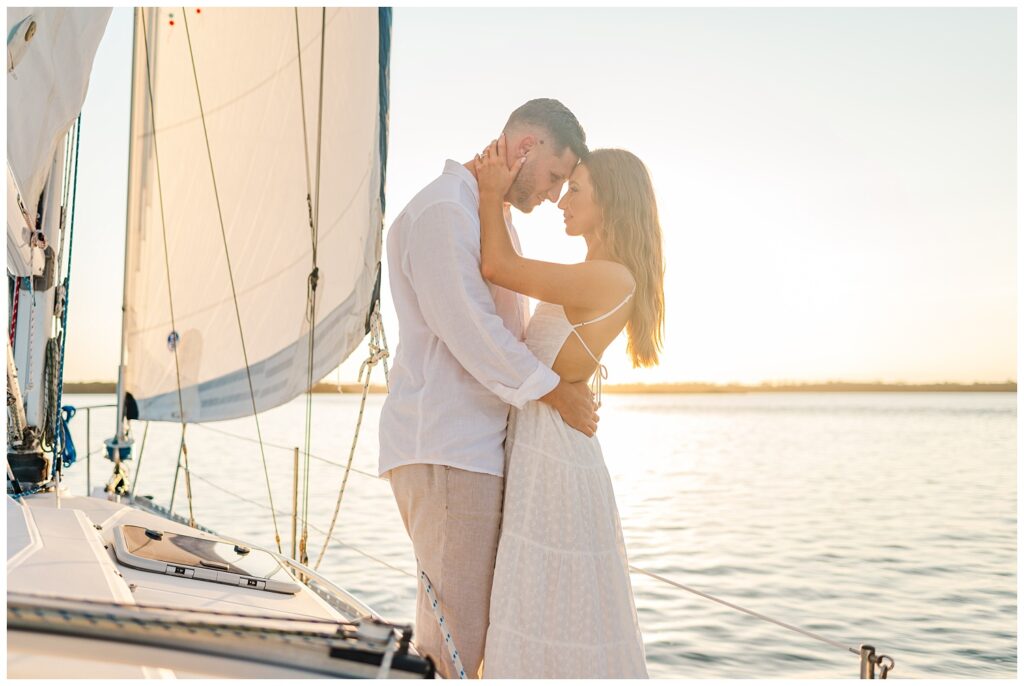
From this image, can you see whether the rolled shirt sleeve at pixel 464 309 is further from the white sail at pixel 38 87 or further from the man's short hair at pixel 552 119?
the white sail at pixel 38 87

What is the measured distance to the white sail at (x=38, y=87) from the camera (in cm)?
213

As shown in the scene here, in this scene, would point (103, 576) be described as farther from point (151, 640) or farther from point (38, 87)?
point (38, 87)

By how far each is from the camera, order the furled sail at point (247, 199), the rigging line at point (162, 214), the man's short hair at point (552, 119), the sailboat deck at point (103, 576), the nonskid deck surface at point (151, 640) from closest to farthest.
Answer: the nonskid deck surface at point (151, 640) → the sailboat deck at point (103, 576) → the man's short hair at point (552, 119) → the furled sail at point (247, 199) → the rigging line at point (162, 214)

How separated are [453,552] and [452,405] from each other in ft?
1.16

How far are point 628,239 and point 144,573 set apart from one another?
5.49 ft

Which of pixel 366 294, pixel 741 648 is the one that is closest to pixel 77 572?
pixel 366 294

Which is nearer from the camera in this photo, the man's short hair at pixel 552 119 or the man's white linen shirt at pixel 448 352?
the man's white linen shirt at pixel 448 352

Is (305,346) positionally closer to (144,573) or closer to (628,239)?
(144,573)

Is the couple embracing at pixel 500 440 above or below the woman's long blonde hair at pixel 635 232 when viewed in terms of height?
below

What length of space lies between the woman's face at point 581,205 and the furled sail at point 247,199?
2290 mm

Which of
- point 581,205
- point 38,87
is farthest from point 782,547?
point 38,87

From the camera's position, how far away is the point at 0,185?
84.9 inches

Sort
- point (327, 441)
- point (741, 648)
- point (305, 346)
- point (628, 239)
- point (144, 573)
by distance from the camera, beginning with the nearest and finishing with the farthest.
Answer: point (628, 239) → point (144, 573) → point (305, 346) → point (741, 648) → point (327, 441)

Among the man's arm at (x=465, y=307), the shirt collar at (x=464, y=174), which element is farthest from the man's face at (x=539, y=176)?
the man's arm at (x=465, y=307)
